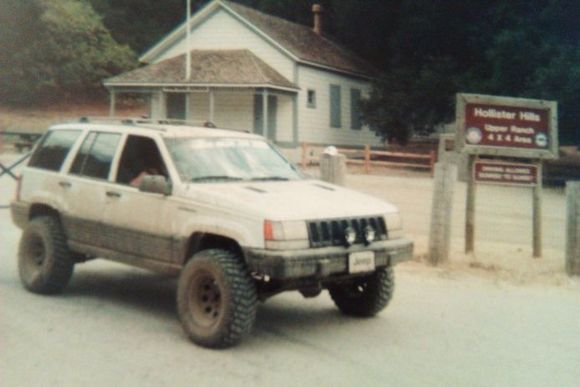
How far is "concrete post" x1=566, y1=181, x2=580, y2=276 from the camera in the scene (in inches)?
411

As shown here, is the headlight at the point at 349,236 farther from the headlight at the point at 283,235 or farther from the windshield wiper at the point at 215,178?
the windshield wiper at the point at 215,178

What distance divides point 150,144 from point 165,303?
1.70 metres

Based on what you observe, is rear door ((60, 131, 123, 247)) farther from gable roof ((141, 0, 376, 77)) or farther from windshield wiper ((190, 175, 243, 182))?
gable roof ((141, 0, 376, 77))

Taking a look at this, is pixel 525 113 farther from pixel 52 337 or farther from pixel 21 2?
pixel 21 2

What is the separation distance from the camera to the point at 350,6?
42.0 metres

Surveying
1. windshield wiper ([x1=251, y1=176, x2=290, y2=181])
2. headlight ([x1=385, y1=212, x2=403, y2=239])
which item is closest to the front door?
windshield wiper ([x1=251, y1=176, x2=290, y2=181])

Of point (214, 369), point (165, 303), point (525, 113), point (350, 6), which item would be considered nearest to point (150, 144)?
point (165, 303)

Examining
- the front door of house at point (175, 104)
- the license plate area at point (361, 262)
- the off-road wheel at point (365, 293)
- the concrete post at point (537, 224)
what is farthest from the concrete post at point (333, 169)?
the front door of house at point (175, 104)

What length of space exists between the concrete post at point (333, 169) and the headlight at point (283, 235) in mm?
5634

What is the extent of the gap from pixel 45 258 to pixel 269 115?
26.5m

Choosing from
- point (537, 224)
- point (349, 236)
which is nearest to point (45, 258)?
point (349, 236)

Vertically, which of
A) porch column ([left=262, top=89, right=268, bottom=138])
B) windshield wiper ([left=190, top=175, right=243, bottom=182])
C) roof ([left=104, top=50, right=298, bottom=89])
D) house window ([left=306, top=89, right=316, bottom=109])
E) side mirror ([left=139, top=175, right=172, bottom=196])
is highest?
roof ([left=104, top=50, right=298, bottom=89])

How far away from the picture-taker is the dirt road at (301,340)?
5.83 metres

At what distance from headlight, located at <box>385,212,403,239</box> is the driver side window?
2.16m
